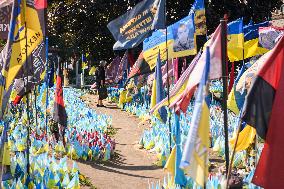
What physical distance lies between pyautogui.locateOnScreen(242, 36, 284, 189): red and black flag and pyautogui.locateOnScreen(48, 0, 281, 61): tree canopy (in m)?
17.5

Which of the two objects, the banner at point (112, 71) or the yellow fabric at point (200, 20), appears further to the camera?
the banner at point (112, 71)

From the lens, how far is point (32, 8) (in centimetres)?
735

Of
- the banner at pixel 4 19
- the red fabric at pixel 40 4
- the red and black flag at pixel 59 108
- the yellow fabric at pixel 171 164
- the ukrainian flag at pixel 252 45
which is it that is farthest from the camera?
the ukrainian flag at pixel 252 45

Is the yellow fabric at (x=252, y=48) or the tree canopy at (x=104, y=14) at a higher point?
the tree canopy at (x=104, y=14)

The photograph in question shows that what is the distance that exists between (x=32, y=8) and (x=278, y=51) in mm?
4081

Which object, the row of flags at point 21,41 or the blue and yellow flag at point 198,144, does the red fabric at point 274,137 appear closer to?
the blue and yellow flag at point 198,144

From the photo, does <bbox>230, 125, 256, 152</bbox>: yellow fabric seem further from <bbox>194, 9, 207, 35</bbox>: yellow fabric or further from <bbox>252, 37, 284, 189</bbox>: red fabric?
<bbox>194, 9, 207, 35</bbox>: yellow fabric

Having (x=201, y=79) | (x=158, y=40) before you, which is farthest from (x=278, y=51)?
(x=158, y=40)

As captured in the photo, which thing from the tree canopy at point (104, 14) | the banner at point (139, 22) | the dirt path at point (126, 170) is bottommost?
the dirt path at point (126, 170)

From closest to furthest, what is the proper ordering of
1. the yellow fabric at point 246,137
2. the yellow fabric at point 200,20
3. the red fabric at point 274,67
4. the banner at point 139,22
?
the red fabric at point 274,67, the yellow fabric at point 246,137, the banner at point 139,22, the yellow fabric at point 200,20

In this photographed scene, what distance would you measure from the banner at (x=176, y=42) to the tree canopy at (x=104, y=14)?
41.3 feet

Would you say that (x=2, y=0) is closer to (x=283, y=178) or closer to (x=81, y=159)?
(x=81, y=159)

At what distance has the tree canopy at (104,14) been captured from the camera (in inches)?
904

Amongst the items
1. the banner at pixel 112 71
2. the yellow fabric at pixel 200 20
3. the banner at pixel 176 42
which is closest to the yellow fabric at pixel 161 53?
the banner at pixel 176 42
